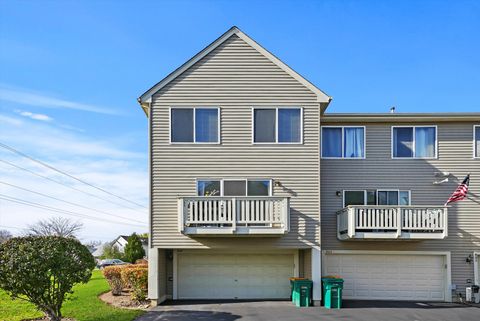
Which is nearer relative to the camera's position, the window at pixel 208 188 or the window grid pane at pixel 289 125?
the window at pixel 208 188

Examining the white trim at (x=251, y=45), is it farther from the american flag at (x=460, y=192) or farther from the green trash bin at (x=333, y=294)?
the green trash bin at (x=333, y=294)

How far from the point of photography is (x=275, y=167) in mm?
13391

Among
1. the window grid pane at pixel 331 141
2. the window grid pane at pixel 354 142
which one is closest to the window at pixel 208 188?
the window grid pane at pixel 331 141

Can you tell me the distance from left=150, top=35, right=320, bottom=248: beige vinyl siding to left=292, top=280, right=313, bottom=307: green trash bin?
47.5 inches

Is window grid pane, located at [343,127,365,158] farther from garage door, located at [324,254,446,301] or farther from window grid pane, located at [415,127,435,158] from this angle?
garage door, located at [324,254,446,301]

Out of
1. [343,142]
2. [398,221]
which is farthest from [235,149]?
[398,221]

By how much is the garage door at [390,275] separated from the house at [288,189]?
37 millimetres

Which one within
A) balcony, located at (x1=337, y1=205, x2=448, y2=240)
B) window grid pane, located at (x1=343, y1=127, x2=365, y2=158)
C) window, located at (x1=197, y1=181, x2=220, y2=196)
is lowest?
balcony, located at (x1=337, y1=205, x2=448, y2=240)

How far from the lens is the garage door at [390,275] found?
14289 mm

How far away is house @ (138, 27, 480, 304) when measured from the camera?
13062 millimetres

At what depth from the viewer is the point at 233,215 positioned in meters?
12.3

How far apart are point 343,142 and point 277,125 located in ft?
10.1

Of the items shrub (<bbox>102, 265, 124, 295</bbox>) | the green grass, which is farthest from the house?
shrub (<bbox>102, 265, 124, 295</bbox>)

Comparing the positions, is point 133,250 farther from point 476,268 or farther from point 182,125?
point 476,268
